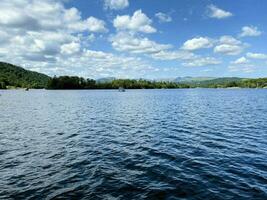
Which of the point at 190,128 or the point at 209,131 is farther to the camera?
the point at 190,128

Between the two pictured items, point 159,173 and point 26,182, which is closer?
point 26,182

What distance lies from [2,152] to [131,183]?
16.3 metres

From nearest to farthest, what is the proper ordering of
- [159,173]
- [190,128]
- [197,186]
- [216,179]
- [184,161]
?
[197,186], [216,179], [159,173], [184,161], [190,128]

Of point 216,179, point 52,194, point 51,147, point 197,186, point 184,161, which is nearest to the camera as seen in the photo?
point 52,194

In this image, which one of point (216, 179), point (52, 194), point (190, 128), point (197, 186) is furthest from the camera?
point (190, 128)

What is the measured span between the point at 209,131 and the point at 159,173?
22063 mm

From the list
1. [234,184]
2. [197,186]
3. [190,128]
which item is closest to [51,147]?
[197,186]

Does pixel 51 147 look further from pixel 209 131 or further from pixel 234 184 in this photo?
pixel 209 131

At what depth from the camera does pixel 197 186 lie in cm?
1950

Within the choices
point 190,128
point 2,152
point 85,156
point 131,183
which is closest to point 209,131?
point 190,128

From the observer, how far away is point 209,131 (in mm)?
42219

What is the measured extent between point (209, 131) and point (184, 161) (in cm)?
1779

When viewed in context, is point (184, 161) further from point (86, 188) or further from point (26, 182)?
point (26, 182)

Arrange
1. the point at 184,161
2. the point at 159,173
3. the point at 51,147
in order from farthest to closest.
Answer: the point at 51,147
the point at 184,161
the point at 159,173
